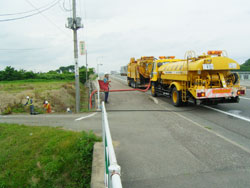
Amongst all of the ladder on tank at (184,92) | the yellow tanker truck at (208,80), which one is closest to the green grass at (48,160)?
the yellow tanker truck at (208,80)

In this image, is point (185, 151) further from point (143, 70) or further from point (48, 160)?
point (143, 70)

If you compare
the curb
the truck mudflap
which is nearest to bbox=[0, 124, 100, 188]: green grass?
the curb

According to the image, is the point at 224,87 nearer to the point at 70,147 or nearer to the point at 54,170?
the point at 70,147

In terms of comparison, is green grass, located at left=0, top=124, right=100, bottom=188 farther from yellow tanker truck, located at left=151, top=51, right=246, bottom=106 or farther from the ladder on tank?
the ladder on tank

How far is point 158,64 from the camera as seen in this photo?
13.8 metres

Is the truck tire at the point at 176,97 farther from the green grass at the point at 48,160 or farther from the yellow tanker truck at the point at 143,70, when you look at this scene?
the yellow tanker truck at the point at 143,70

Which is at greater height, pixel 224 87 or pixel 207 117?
pixel 224 87

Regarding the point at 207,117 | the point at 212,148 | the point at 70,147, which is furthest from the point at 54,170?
the point at 207,117

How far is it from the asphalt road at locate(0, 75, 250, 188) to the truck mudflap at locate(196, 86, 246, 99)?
0.87 m

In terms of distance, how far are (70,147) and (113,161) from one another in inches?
163

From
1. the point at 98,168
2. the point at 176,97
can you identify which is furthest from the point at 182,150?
the point at 176,97

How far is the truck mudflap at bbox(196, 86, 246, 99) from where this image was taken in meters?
8.30

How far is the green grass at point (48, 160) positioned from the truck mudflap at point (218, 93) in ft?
16.1

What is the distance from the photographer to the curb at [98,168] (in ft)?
11.7
